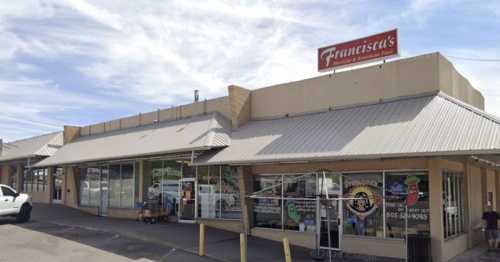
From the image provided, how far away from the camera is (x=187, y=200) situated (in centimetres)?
2255

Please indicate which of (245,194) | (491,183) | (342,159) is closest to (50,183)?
(245,194)

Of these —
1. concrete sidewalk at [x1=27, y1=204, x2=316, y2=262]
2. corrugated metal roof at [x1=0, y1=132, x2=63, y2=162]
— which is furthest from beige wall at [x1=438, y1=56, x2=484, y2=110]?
corrugated metal roof at [x1=0, y1=132, x2=63, y2=162]

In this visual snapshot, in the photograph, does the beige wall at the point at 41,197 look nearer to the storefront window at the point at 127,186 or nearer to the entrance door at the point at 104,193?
the entrance door at the point at 104,193

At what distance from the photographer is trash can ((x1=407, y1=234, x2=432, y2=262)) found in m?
13.4

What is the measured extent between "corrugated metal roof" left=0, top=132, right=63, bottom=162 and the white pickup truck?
812cm

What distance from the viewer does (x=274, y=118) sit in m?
20.2

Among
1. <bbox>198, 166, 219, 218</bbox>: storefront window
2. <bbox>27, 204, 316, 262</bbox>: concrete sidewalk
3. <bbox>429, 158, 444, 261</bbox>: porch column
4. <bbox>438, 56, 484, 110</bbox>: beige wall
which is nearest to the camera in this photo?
<bbox>429, 158, 444, 261</bbox>: porch column

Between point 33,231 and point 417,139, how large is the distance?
15909 mm

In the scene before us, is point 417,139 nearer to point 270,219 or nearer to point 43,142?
point 270,219

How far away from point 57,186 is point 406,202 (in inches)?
1005

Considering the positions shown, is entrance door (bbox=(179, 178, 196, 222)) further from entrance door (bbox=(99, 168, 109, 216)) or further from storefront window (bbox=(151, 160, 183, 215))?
entrance door (bbox=(99, 168, 109, 216))

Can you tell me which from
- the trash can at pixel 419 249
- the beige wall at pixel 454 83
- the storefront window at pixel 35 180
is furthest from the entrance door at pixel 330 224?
the storefront window at pixel 35 180

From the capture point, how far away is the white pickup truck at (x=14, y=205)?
22.4m

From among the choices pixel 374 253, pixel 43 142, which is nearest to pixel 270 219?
pixel 374 253
